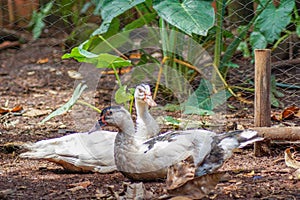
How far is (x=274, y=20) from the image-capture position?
377 cm

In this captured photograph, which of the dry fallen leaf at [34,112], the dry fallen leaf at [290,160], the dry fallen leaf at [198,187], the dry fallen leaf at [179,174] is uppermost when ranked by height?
the dry fallen leaf at [179,174]

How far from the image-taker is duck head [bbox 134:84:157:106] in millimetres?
2713

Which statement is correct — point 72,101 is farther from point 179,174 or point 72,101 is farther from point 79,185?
point 179,174

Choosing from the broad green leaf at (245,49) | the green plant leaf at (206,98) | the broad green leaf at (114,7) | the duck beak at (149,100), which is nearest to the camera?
the duck beak at (149,100)

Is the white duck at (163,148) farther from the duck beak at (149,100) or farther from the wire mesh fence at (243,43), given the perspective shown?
the wire mesh fence at (243,43)

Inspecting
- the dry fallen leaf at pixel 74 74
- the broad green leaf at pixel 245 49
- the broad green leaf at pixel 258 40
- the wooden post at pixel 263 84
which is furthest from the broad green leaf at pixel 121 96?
the broad green leaf at pixel 245 49

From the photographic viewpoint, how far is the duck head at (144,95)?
8.90 feet

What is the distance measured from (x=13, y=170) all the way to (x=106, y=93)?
5.06ft

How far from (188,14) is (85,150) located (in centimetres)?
95

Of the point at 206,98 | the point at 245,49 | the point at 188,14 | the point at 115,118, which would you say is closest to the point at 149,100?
the point at 115,118

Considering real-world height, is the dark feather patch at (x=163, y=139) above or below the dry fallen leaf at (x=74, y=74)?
above

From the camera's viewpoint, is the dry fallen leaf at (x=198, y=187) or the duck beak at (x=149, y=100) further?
the duck beak at (x=149, y=100)

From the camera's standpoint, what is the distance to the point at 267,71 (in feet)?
9.09

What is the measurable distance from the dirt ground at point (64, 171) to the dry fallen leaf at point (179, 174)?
11cm
